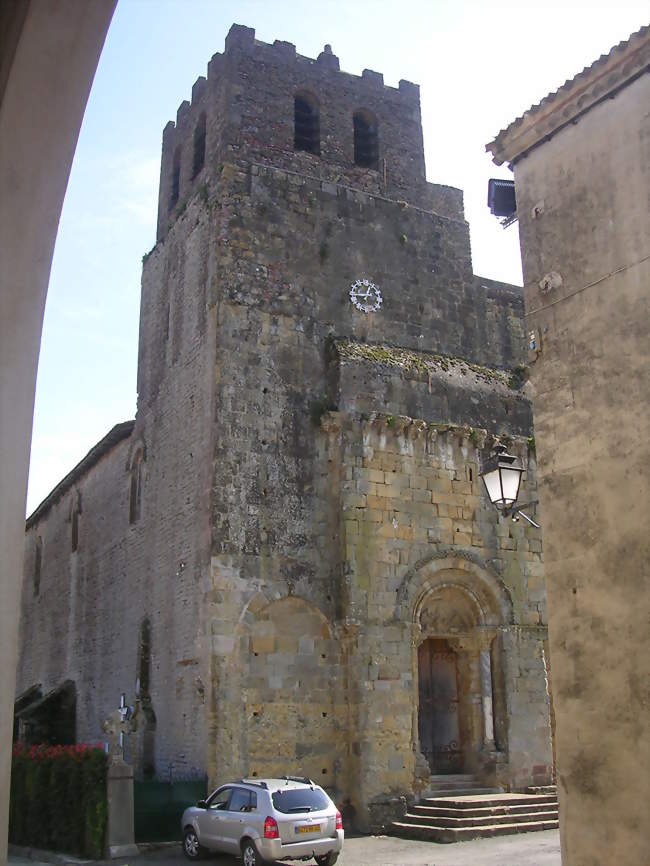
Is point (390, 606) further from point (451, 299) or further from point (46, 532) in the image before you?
point (46, 532)

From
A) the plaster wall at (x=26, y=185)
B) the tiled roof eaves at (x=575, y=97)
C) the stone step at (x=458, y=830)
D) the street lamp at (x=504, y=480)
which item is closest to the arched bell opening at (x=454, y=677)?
the stone step at (x=458, y=830)

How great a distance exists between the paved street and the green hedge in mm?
440

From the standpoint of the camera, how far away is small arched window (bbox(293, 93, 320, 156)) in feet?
Result: 64.0

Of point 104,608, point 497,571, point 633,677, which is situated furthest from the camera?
point 104,608

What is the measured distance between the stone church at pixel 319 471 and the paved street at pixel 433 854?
4.98 ft

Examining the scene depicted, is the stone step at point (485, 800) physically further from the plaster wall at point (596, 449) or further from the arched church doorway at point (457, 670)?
the plaster wall at point (596, 449)

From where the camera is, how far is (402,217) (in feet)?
64.5

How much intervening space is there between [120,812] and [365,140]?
15.0 meters

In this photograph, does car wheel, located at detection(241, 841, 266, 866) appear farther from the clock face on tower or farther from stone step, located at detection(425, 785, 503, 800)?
the clock face on tower

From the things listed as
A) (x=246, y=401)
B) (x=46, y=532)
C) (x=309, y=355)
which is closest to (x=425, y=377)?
(x=309, y=355)

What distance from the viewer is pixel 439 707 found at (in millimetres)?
17344

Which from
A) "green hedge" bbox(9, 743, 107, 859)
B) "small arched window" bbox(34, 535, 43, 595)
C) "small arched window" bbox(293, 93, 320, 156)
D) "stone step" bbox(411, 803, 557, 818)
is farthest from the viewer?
"small arched window" bbox(34, 535, 43, 595)

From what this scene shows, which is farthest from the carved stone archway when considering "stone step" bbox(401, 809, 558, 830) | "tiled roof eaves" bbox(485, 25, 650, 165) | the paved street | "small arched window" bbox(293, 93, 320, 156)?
"small arched window" bbox(293, 93, 320, 156)

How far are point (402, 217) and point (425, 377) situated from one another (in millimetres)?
3958
